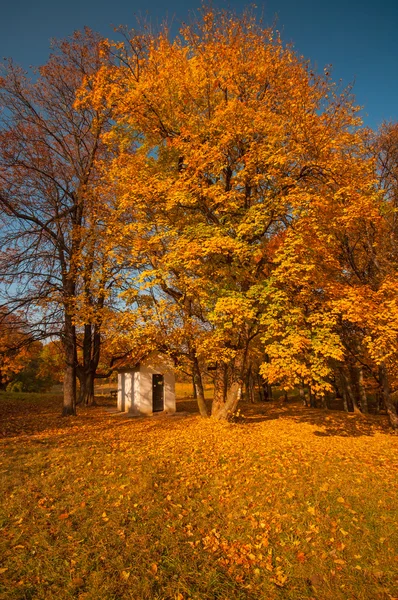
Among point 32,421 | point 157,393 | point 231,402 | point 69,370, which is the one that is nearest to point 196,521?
point 231,402

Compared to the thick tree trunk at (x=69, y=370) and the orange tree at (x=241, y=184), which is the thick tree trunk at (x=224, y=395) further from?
the thick tree trunk at (x=69, y=370)

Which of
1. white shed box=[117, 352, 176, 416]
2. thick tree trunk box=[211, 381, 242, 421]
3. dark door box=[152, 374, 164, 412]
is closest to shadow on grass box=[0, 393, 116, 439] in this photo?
white shed box=[117, 352, 176, 416]

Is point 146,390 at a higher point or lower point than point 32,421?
higher

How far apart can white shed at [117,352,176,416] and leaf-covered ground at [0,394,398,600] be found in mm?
9197

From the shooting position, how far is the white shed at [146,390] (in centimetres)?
1877

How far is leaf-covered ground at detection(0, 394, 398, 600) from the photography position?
411cm

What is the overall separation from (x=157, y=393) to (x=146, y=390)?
169 cm

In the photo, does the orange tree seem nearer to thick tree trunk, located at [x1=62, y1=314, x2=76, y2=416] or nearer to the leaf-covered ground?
the leaf-covered ground

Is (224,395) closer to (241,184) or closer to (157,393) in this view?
(157,393)

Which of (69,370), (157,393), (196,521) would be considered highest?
(69,370)

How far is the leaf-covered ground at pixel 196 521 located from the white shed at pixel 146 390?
920 centimetres

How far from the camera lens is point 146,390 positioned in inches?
746

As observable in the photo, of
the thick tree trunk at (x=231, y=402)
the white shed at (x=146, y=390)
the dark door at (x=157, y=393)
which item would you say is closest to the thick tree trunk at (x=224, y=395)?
the thick tree trunk at (x=231, y=402)

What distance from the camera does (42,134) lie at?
16.8 meters
